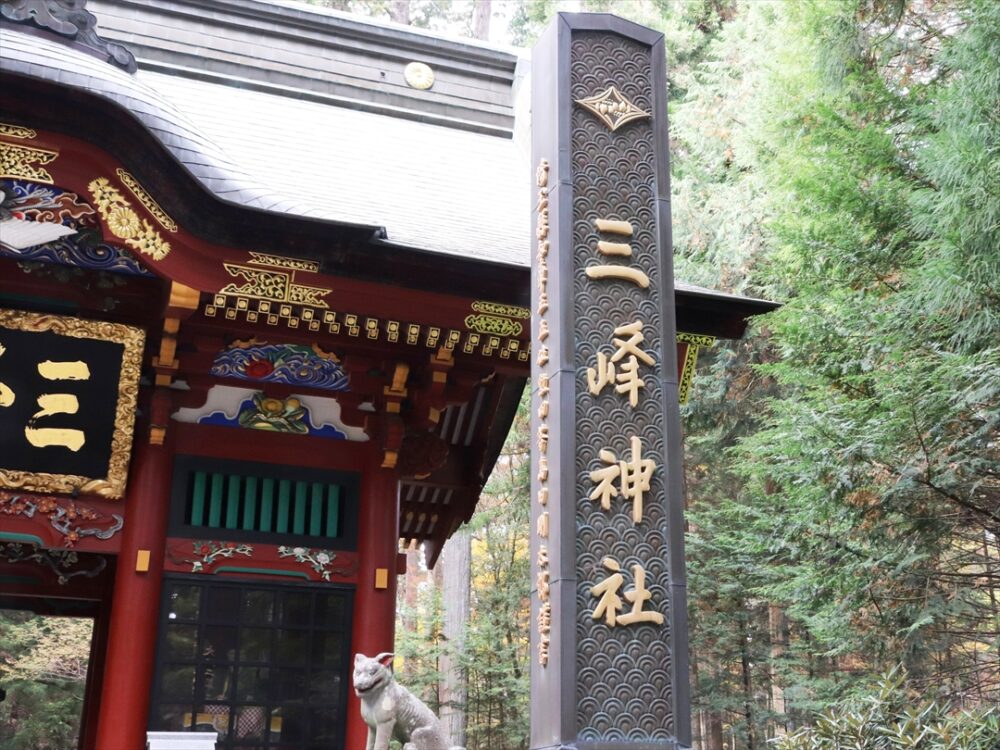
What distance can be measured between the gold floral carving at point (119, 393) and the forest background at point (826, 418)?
458cm

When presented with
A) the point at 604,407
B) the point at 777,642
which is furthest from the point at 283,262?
the point at 777,642

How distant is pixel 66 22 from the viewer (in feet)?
18.9

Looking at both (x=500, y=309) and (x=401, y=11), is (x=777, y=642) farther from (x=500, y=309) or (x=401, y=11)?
(x=401, y=11)

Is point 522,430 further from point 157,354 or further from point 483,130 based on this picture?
point 157,354

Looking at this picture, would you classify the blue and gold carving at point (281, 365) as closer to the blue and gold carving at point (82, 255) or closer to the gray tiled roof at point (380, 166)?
the blue and gold carving at point (82, 255)

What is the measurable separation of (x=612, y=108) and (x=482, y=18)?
749 inches

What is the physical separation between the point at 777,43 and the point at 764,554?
680 cm

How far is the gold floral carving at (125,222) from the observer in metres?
5.32

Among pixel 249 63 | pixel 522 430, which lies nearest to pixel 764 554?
pixel 522 430

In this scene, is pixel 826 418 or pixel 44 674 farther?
pixel 44 674

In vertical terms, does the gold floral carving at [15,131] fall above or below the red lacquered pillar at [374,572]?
above

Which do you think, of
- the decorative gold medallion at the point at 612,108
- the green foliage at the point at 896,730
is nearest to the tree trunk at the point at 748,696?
the green foliage at the point at 896,730

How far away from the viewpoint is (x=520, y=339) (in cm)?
618

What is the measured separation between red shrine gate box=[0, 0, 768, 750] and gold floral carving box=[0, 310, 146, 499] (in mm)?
12
